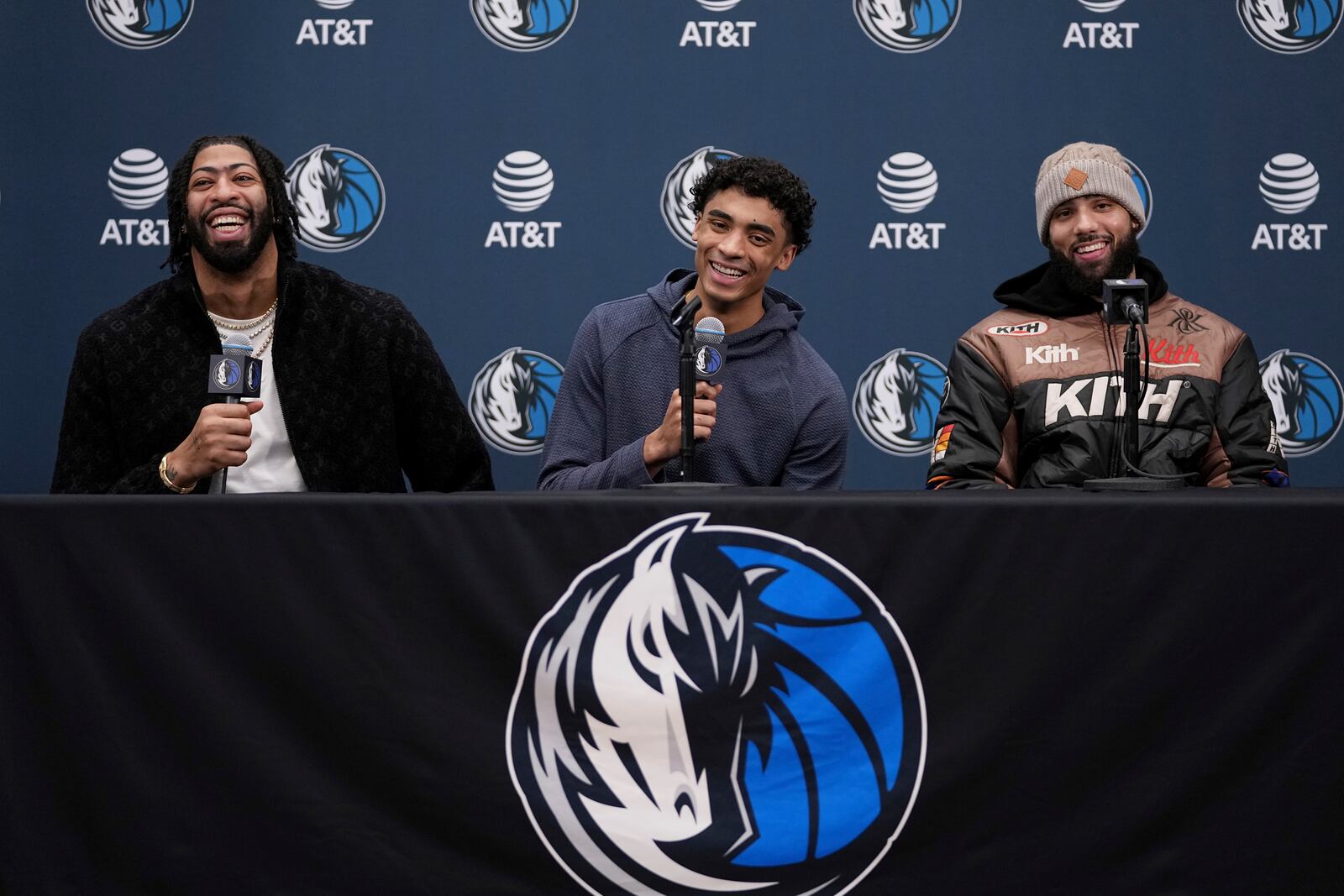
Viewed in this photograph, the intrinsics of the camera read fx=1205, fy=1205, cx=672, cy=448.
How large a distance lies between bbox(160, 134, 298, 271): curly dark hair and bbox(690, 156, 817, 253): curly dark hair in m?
0.87

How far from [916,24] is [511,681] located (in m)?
2.10

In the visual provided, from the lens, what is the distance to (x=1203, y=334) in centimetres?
241

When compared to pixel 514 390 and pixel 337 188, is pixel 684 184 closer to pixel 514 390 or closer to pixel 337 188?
pixel 514 390

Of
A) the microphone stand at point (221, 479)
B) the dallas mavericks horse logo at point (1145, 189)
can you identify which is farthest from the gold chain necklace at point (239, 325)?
the dallas mavericks horse logo at point (1145, 189)

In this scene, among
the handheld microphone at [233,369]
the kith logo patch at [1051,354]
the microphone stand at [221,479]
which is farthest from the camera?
the kith logo patch at [1051,354]

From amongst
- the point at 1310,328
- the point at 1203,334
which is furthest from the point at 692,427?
the point at 1310,328

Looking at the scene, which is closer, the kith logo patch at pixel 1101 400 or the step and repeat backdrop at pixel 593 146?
the kith logo patch at pixel 1101 400

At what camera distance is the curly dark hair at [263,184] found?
249 centimetres

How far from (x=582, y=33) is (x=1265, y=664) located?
217 centimetres

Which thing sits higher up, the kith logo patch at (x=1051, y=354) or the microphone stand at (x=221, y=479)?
the kith logo patch at (x=1051, y=354)

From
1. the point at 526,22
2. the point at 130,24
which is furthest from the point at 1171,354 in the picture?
the point at 130,24

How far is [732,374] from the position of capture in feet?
8.02

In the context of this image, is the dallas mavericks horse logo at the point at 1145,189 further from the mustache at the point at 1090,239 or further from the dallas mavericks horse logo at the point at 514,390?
the dallas mavericks horse logo at the point at 514,390

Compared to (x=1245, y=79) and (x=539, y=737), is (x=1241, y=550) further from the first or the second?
(x=1245, y=79)
